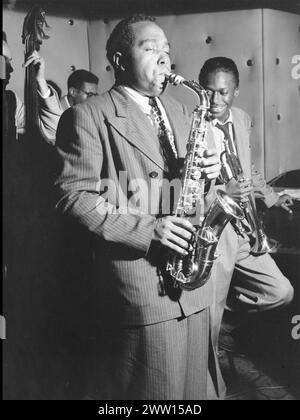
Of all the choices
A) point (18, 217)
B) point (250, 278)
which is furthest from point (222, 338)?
point (18, 217)

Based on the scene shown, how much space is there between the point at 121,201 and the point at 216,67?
Result: 0.93m

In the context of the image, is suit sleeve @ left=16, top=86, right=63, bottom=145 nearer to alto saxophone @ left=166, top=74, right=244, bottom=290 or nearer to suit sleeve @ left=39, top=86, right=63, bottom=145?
suit sleeve @ left=39, top=86, right=63, bottom=145

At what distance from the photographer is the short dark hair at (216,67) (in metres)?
2.03

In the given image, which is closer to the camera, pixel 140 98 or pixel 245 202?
pixel 140 98

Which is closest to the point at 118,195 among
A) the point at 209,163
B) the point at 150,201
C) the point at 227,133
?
the point at 150,201

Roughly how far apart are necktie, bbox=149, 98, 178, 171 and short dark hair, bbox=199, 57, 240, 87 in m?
0.48

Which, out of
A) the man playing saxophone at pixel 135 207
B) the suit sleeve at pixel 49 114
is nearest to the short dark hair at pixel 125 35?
the man playing saxophone at pixel 135 207

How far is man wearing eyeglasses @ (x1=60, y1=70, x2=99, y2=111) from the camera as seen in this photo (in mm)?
1990

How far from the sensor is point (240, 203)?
192 cm

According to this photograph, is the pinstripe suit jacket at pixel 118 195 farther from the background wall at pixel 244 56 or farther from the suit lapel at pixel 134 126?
the background wall at pixel 244 56

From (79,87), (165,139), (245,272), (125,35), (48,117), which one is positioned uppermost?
(125,35)

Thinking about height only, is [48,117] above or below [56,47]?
below

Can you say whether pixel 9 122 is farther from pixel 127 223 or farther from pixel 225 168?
pixel 225 168

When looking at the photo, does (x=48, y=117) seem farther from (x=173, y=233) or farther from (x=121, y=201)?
(x=173, y=233)
